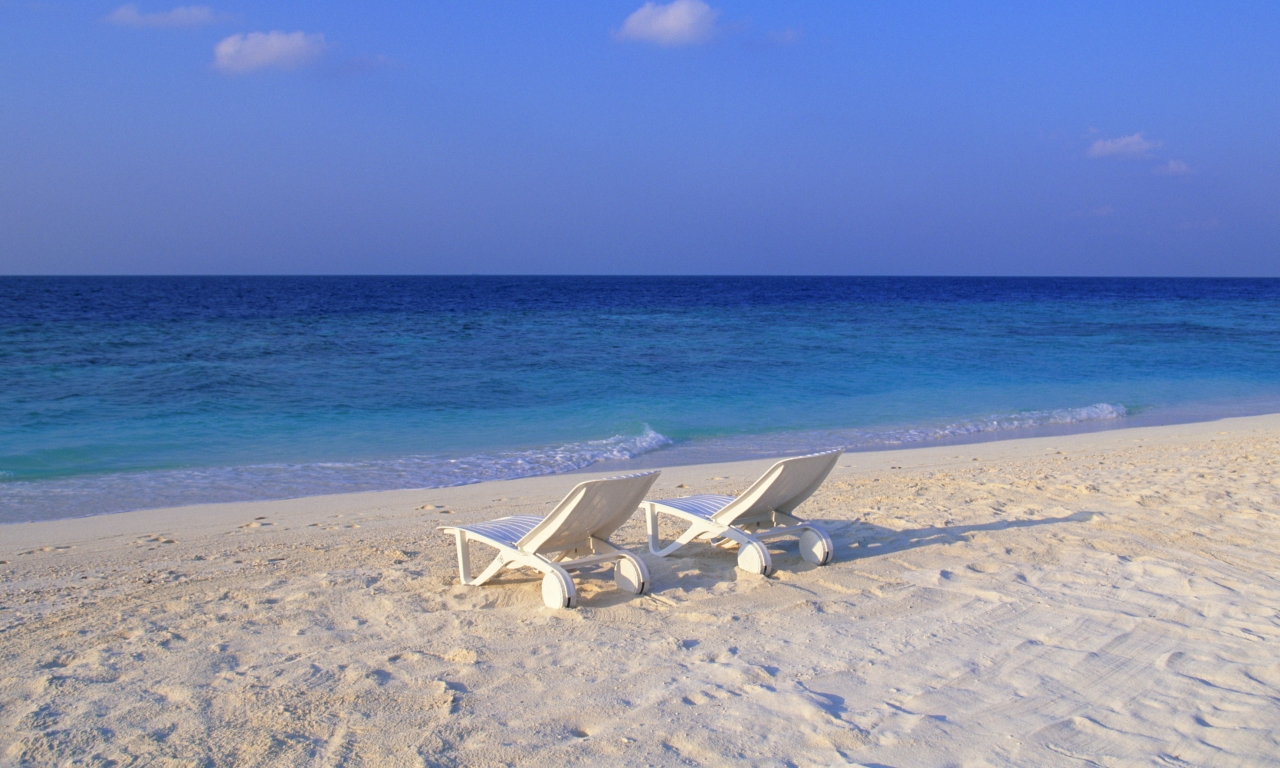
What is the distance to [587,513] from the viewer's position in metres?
4.85

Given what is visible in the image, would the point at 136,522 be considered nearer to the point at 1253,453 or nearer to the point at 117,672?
the point at 117,672

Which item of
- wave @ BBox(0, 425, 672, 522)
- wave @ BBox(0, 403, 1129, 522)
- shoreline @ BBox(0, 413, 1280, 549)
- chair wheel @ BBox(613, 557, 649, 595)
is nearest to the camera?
chair wheel @ BBox(613, 557, 649, 595)

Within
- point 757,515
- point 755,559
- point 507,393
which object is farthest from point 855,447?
point 507,393

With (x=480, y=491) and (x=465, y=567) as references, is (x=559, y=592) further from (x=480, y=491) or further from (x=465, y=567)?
(x=480, y=491)

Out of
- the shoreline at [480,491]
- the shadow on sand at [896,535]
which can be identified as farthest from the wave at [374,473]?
the shadow on sand at [896,535]

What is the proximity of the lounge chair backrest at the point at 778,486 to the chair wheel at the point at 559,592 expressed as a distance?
1.20 meters

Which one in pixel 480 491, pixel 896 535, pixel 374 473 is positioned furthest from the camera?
pixel 374 473

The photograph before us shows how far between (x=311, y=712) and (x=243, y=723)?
0.80 ft

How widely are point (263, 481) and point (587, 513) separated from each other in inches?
226

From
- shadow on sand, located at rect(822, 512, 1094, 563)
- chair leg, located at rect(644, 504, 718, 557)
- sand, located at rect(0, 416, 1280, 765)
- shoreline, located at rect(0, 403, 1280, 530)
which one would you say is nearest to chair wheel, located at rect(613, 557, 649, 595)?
sand, located at rect(0, 416, 1280, 765)

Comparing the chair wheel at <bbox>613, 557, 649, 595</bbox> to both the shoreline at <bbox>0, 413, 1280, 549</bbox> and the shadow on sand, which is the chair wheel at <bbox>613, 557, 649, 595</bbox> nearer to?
the shadow on sand

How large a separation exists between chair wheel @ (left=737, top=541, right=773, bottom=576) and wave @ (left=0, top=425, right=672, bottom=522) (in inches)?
178

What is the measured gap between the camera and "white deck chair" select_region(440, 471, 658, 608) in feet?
15.5

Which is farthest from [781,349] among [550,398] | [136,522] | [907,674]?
[907,674]
